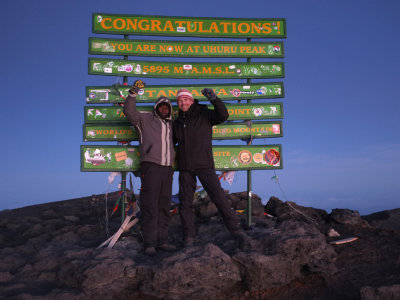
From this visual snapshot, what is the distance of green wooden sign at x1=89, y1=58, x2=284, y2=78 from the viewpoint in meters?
7.79

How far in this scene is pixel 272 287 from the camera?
5098mm

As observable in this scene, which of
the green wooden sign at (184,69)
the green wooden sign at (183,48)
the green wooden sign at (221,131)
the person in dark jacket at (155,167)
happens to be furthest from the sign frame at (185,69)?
the person in dark jacket at (155,167)

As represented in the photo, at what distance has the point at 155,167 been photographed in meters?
6.38

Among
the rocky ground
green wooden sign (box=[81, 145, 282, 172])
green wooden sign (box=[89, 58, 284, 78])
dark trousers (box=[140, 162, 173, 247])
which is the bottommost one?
the rocky ground

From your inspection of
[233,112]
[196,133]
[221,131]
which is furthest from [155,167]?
[233,112]

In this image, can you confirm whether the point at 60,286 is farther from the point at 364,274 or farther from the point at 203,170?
the point at 364,274

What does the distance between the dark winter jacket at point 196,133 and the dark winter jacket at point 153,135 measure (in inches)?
8.1

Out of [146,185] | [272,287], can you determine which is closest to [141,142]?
[146,185]

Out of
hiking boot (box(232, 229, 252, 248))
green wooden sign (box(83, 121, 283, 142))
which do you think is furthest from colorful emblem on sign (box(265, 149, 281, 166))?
hiking boot (box(232, 229, 252, 248))

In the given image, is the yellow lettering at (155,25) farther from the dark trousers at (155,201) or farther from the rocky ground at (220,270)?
the rocky ground at (220,270)

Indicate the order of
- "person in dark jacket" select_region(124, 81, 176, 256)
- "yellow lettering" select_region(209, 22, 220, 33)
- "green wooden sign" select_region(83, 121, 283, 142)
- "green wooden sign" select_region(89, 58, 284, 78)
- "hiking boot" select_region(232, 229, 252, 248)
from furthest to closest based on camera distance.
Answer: "yellow lettering" select_region(209, 22, 220, 33) → "green wooden sign" select_region(89, 58, 284, 78) → "green wooden sign" select_region(83, 121, 283, 142) → "person in dark jacket" select_region(124, 81, 176, 256) → "hiking boot" select_region(232, 229, 252, 248)

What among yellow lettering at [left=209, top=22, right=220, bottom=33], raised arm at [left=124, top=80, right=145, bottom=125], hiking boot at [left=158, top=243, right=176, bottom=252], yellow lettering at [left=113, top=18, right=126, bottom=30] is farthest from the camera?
yellow lettering at [left=209, top=22, right=220, bottom=33]

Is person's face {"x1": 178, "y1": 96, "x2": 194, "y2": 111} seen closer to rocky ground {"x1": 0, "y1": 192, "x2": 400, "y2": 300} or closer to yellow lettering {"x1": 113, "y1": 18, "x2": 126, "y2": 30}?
rocky ground {"x1": 0, "y1": 192, "x2": 400, "y2": 300}

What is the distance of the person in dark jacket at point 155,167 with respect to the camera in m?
6.27
